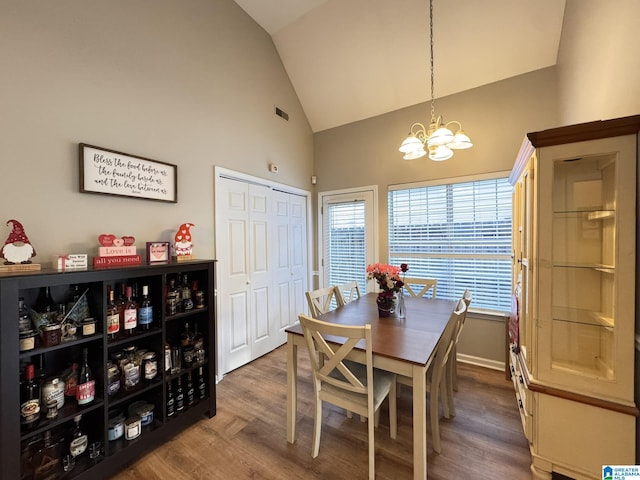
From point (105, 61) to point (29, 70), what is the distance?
44cm

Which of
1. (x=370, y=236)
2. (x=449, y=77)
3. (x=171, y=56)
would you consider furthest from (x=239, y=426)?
(x=449, y=77)

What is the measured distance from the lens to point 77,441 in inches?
58.0

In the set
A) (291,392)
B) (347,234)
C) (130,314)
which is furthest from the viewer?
(347,234)

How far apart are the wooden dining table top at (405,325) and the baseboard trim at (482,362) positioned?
96 cm

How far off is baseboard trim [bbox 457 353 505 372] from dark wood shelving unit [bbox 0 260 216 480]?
2.59 meters

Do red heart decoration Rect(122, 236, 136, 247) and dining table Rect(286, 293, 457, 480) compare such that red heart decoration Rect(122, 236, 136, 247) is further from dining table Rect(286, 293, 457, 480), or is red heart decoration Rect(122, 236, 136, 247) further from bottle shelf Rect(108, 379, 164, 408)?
dining table Rect(286, 293, 457, 480)

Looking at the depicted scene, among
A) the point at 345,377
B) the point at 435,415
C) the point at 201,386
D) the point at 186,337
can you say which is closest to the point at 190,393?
the point at 201,386

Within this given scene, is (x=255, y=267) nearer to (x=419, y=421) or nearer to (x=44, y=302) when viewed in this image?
(x=44, y=302)

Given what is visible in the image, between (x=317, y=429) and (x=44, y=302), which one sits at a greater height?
(x=44, y=302)

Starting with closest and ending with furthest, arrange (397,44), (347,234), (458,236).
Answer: (397,44) < (458,236) < (347,234)

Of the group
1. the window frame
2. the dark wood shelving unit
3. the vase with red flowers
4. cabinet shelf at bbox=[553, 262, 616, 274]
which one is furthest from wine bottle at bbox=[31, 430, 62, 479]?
the window frame

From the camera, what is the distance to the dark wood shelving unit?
118cm

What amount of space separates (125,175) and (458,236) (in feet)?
10.6

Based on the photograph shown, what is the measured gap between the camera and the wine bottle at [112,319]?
5.16 feet
